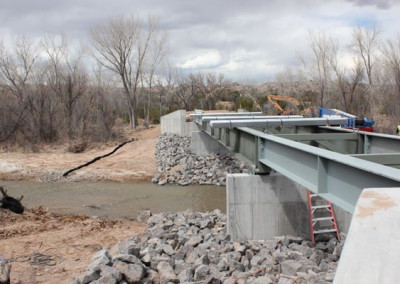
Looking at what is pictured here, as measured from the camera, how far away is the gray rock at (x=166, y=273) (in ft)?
17.8

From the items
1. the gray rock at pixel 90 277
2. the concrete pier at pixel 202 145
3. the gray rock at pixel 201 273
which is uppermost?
the concrete pier at pixel 202 145

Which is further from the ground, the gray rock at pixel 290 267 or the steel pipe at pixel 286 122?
the steel pipe at pixel 286 122

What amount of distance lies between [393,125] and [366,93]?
47.4ft

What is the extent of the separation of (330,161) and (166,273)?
2918 millimetres

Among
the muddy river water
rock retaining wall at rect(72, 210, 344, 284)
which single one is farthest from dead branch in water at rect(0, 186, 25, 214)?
rock retaining wall at rect(72, 210, 344, 284)

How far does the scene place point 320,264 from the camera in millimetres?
6023

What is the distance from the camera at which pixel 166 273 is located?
5559mm

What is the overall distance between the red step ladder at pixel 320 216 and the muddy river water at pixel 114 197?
14.0 ft

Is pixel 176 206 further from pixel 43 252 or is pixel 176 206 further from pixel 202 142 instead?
pixel 202 142

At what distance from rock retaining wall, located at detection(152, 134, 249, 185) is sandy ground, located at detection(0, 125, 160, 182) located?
0.71 meters

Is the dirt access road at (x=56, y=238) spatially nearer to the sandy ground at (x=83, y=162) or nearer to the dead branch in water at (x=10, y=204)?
the sandy ground at (x=83, y=162)

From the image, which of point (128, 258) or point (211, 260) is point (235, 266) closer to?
point (211, 260)

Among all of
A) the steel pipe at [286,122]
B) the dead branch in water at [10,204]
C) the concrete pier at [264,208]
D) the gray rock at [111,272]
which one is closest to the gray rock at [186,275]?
the gray rock at [111,272]

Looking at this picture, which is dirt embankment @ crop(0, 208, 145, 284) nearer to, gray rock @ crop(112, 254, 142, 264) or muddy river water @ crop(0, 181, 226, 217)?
gray rock @ crop(112, 254, 142, 264)
